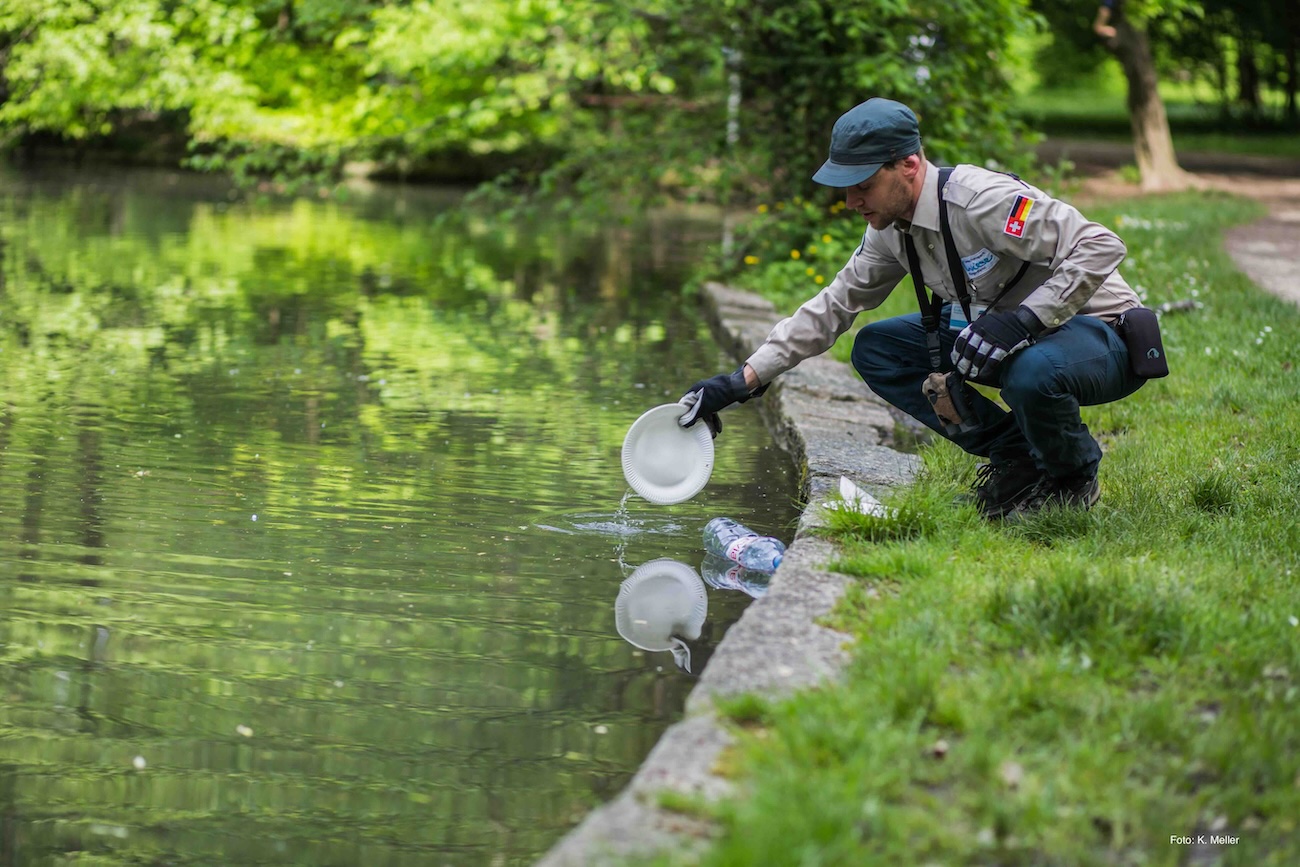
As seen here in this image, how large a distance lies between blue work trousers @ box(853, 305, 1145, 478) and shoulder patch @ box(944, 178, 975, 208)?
507 mm

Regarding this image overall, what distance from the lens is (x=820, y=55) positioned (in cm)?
1215

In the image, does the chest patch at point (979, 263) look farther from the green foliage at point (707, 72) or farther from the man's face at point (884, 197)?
the green foliage at point (707, 72)

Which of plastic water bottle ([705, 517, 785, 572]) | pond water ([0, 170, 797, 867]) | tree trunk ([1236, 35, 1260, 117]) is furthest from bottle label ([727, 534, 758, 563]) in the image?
tree trunk ([1236, 35, 1260, 117])

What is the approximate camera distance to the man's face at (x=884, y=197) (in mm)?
4836

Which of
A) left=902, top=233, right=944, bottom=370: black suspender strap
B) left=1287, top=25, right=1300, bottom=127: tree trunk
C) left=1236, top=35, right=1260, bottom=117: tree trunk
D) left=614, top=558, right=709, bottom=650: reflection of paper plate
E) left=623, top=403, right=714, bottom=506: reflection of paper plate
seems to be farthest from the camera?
left=1236, top=35, right=1260, bottom=117: tree trunk

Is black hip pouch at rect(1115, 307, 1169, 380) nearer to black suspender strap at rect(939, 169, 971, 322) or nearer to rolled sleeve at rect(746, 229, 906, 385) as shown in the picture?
black suspender strap at rect(939, 169, 971, 322)

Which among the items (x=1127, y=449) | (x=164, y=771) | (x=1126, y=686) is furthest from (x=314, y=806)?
(x=1127, y=449)

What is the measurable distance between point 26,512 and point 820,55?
8166 millimetres

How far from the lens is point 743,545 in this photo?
5.48 m

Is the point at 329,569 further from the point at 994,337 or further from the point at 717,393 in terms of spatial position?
the point at 994,337

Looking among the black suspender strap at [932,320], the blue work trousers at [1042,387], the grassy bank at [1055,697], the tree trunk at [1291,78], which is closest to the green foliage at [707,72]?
the blue work trousers at [1042,387]

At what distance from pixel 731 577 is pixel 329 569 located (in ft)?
4.72

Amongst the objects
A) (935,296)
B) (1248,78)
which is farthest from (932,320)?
(1248,78)

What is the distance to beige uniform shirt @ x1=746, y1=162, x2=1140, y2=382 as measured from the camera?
4773 mm
